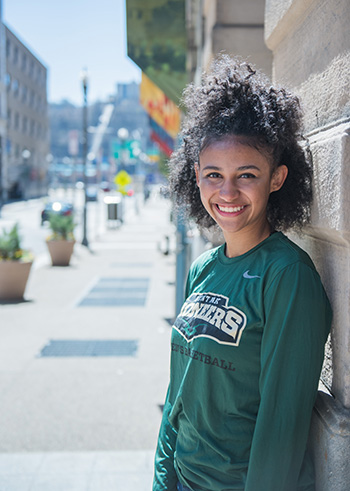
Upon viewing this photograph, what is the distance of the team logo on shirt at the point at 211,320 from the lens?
169 cm

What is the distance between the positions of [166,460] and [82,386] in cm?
364

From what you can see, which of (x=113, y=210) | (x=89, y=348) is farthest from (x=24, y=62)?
(x=89, y=348)

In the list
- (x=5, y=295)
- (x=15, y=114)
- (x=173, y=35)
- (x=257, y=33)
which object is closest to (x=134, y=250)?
(x=5, y=295)

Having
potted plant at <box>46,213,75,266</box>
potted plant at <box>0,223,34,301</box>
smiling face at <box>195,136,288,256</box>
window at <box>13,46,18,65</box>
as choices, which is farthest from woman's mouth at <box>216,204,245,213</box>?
window at <box>13,46,18,65</box>

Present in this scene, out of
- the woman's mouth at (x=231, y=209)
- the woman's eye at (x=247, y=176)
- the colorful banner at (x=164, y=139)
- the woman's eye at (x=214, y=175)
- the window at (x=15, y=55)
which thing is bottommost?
the woman's mouth at (x=231, y=209)

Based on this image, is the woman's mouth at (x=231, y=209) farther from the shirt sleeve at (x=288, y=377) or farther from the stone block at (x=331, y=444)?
the stone block at (x=331, y=444)

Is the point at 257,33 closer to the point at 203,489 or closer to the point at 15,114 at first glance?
the point at 203,489

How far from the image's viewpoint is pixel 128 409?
500 centimetres

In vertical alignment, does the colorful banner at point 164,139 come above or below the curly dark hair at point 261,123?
above

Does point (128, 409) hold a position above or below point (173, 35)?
below

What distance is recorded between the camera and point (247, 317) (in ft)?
5.49

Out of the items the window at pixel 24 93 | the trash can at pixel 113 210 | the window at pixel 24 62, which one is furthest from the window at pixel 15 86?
the trash can at pixel 113 210

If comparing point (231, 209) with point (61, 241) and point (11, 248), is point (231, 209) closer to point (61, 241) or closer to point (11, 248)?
point (11, 248)

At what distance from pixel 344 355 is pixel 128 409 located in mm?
3672
